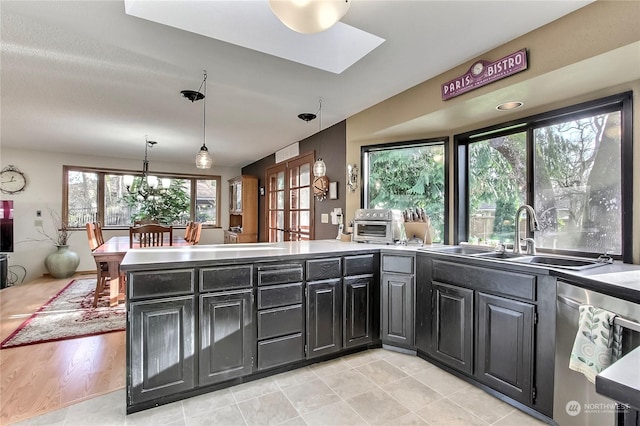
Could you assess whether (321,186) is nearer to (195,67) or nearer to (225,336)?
(195,67)

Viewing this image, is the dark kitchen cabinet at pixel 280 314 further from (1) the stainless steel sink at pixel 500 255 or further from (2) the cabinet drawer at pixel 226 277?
(1) the stainless steel sink at pixel 500 255

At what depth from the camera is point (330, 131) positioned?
3.91 metres

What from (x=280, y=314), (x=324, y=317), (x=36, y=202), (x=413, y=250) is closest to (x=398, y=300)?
(x=413, y=250)

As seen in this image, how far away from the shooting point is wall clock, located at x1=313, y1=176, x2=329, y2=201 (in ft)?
12.9

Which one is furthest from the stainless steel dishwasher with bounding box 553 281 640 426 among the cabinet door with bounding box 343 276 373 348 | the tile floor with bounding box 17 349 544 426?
the cabinet door with bounding box 343 276 373 348

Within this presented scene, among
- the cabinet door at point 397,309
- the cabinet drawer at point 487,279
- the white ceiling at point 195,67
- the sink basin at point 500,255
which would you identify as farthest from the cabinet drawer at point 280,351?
the white ceiling at point 195,67

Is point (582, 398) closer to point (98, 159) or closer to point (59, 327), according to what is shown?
point (59, 327)

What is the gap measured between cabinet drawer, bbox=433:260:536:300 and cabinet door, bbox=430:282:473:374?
0.21 feet

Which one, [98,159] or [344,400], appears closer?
[344,400]

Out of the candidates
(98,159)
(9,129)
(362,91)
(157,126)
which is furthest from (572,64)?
(98,159)

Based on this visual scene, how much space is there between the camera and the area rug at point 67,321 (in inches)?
115

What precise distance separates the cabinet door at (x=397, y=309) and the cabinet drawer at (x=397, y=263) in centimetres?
5

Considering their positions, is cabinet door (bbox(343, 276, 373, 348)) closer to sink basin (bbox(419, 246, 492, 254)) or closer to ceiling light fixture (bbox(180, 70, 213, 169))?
sink basin (bbox(419, 246, 492, 254))

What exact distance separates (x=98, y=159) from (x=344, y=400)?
20.7ft
